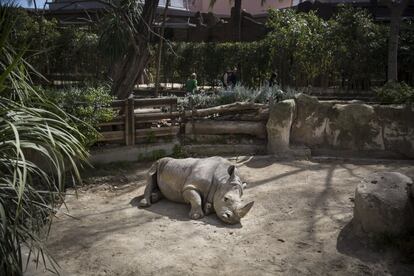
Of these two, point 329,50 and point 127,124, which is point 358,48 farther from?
point 127,124

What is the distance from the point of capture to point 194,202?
18.7ft

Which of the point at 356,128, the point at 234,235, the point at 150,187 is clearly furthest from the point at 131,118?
the point at 356,128

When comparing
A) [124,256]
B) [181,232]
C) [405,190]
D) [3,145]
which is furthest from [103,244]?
[405,190]

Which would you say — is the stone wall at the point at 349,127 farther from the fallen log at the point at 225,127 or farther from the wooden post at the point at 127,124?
the wooden post at the point at 127,124

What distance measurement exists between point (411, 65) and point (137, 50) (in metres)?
7.41

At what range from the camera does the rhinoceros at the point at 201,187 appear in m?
5.47

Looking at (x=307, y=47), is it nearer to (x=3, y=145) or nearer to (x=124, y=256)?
(x=124, y=256)

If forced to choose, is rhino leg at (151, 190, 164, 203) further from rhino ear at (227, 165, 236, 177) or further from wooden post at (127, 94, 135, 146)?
wooden post at (127, 94, 135, 146)

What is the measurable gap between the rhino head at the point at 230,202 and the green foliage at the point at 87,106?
224 centimetres

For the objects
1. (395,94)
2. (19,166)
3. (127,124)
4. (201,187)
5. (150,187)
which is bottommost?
(150,187)

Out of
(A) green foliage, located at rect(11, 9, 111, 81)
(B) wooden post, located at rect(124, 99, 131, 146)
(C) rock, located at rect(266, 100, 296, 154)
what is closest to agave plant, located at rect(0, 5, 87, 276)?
(B) wooden post, located at rect(124, 99, 131, 146)

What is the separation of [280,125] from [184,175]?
248 cm

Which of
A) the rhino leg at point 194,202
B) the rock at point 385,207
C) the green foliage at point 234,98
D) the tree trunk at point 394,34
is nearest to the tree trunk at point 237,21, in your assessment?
the tree trunk at point 394,34

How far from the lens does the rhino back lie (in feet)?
19.3
